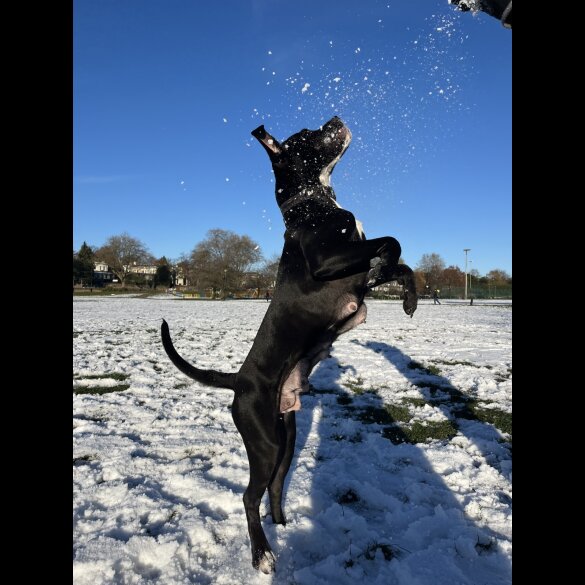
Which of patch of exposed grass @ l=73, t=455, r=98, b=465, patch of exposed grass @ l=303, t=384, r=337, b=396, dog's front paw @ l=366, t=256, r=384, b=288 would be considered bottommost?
patch of exposed grass @ l=73, t=455, r=98, b=465

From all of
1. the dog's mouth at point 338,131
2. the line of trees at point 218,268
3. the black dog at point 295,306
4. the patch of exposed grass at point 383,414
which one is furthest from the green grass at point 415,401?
the line of trees at point 218,268

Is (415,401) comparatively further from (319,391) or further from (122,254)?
(122,254)

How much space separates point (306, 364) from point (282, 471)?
2.82 ft

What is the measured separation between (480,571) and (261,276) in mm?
43169

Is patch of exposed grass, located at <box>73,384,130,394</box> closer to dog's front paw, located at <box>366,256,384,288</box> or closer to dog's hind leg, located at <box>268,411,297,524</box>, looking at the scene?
dog's hind leg, located at <box>268,411,297,524</box>

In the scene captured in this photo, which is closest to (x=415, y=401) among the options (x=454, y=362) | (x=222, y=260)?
(x=454, y=362)

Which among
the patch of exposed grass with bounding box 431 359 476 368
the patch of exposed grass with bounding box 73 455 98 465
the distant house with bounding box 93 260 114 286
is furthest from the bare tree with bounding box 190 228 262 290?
the patch of exposed grass with bounding box 73 455 98 465

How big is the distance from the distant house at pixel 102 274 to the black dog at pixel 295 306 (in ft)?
227

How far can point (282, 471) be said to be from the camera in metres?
2.66

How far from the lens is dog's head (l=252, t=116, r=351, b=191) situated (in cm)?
230

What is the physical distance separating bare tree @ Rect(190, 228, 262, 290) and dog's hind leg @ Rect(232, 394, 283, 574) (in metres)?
38.0

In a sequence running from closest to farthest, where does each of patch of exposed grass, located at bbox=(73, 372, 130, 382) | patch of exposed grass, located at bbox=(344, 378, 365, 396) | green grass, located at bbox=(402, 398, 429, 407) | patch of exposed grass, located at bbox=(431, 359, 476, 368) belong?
green grass, located at bbox=(402, 398, 429, 407) → patch of exposed grass, located at bbox=(344, 378, 365, 396) → patch of exposed grass, located at bbox=(73, 372, 130, 382) → patch of exposed grass, located at bbox=(431, 359, 476, 368)
